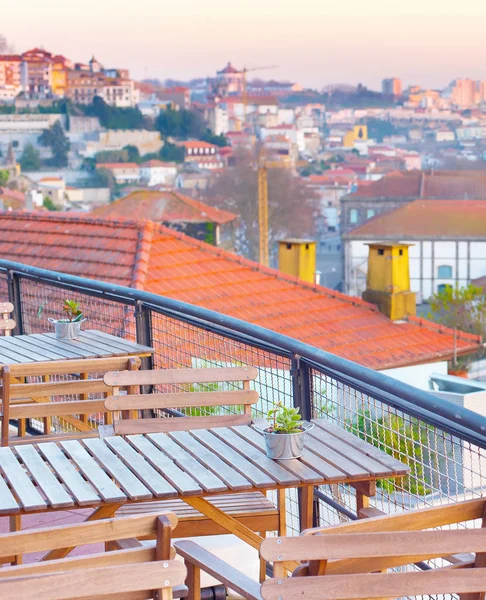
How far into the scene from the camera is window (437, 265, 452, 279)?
211 ft

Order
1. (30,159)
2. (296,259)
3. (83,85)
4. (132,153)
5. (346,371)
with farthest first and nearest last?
1. (83,85)
2. (132,153)
3. (30,159)
4. (296,259)
5. (346,371)

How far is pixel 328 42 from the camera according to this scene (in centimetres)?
11156

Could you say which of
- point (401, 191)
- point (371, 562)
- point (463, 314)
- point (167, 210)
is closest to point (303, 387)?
point (371, 562)

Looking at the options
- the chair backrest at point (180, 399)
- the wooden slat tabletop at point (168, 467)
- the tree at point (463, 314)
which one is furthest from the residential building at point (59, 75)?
the wooden slat tabletop at point (168, 467)

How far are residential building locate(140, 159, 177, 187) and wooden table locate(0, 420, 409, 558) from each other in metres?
106

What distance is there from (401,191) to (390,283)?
224 ft

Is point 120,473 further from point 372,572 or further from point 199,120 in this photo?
point 199,120

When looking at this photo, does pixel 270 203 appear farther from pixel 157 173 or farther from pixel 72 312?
pixel 72 312

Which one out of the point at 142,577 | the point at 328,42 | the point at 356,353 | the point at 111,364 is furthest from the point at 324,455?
the point at 328,42

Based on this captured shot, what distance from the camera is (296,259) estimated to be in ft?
64.2

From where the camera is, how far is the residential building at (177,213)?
181ft

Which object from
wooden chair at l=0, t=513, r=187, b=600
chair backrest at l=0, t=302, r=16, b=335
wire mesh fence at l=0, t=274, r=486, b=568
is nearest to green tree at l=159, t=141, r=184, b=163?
wire mesh fence at l=0, t=274, r=486, b=568

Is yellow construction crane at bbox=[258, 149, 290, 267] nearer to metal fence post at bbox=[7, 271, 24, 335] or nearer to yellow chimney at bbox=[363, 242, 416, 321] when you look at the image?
yellow chimney at bbox=[363, 242, 416, 321]

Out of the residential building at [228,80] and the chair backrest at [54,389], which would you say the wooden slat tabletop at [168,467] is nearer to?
the chair backrest at [54,389]
